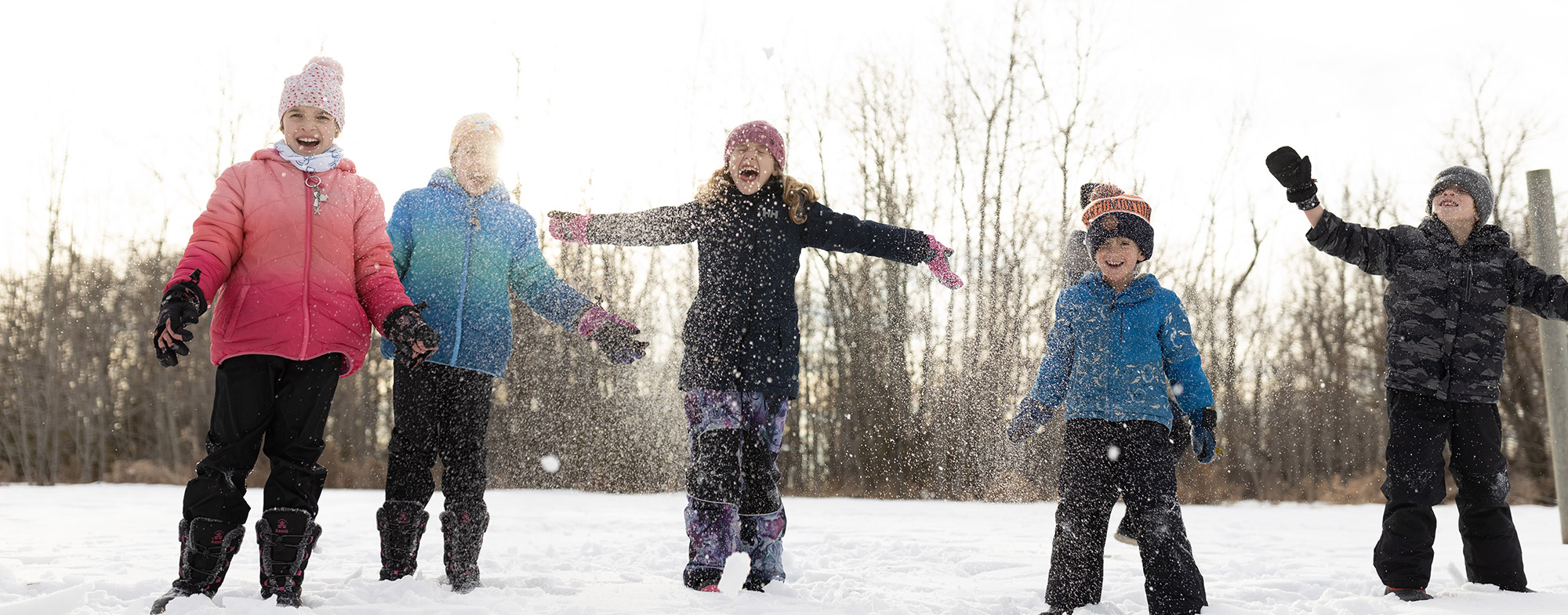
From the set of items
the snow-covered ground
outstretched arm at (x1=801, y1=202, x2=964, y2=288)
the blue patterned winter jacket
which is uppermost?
outstretched arm at (x1=801, y1=202, x2=964, y2=288)

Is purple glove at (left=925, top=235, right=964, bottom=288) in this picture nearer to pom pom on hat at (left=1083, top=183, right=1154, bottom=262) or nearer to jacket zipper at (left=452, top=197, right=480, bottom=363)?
pom pom on hat at (left=1083, top=183, right=1154, bottom=262)

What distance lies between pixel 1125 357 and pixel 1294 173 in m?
0.97

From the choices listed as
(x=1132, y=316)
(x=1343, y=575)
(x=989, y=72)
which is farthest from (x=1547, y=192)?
(x=989, y=72)

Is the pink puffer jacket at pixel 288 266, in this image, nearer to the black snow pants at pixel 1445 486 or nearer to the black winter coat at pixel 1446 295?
the black winter coat at pixel 1446 295

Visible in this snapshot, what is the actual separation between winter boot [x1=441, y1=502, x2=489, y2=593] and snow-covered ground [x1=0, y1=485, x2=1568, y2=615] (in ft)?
0.26

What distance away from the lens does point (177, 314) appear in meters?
2.40

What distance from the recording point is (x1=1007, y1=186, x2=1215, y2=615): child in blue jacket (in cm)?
284

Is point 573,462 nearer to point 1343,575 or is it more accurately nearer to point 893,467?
point 893,467

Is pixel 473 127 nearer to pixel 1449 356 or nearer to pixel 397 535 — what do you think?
pixel 397 535

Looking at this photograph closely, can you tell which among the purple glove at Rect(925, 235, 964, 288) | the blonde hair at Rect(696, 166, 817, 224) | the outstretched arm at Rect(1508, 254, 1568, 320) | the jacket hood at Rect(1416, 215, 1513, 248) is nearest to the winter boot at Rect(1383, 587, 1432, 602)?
the outstretched arm at Rect(1508, 254, 1568, 320)

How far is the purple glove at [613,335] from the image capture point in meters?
3.27

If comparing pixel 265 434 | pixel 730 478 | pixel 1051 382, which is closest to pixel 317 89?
pixel 265 434

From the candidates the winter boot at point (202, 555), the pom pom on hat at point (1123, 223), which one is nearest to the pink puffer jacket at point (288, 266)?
the winter boot at point (202, 555)

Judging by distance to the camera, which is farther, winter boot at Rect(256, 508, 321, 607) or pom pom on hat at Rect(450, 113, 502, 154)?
pom pom on hat at Rect(450, 113, 502, 154)
